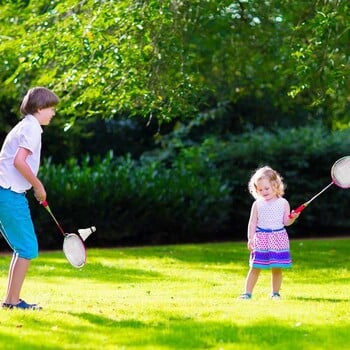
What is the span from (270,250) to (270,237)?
13 centimetres

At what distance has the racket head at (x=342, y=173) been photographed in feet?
28.5

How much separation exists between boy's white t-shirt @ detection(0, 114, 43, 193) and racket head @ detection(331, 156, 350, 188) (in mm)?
2730

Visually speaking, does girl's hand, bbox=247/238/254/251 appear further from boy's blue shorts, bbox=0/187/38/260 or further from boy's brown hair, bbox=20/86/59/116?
boy's brown hair, bbox=20/86/59/116

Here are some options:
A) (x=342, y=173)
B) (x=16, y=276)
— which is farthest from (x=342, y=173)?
(x=16, y=276)

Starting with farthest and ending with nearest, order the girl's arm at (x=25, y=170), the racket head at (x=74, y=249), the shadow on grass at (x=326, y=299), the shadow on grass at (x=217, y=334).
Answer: the shadow on grass at (x=326, y=299)
the racket head at (x=74, y=249)
the girl's arm at (x=25, y=170)
the shadow on grass at (x=217, y=334)

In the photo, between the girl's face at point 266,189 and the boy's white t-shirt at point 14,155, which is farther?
the girl's face at point 266,189

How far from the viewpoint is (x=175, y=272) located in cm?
1250

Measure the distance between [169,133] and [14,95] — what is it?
22.1 ft

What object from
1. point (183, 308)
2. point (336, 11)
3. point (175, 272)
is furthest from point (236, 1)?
point (183, 308)

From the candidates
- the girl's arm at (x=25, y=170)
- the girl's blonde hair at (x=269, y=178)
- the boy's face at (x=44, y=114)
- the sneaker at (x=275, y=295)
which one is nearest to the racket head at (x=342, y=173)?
the girl's blonde hair at (x=269, y=178)

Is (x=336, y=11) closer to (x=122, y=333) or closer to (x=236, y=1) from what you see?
(x=236, y=1)

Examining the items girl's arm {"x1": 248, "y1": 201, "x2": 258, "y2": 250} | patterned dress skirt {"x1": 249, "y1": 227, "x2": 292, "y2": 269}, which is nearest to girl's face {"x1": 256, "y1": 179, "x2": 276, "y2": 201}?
girl's arm {"x1": 248, "y1": 201, "x2": 258, "y2": 250}

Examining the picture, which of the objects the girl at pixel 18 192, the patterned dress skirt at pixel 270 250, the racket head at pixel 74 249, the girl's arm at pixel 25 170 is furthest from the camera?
the patterned dress skirt at pixel 270 250

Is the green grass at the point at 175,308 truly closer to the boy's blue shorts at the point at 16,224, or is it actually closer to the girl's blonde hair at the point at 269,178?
the boy's blue shorts at the point at 16,224
